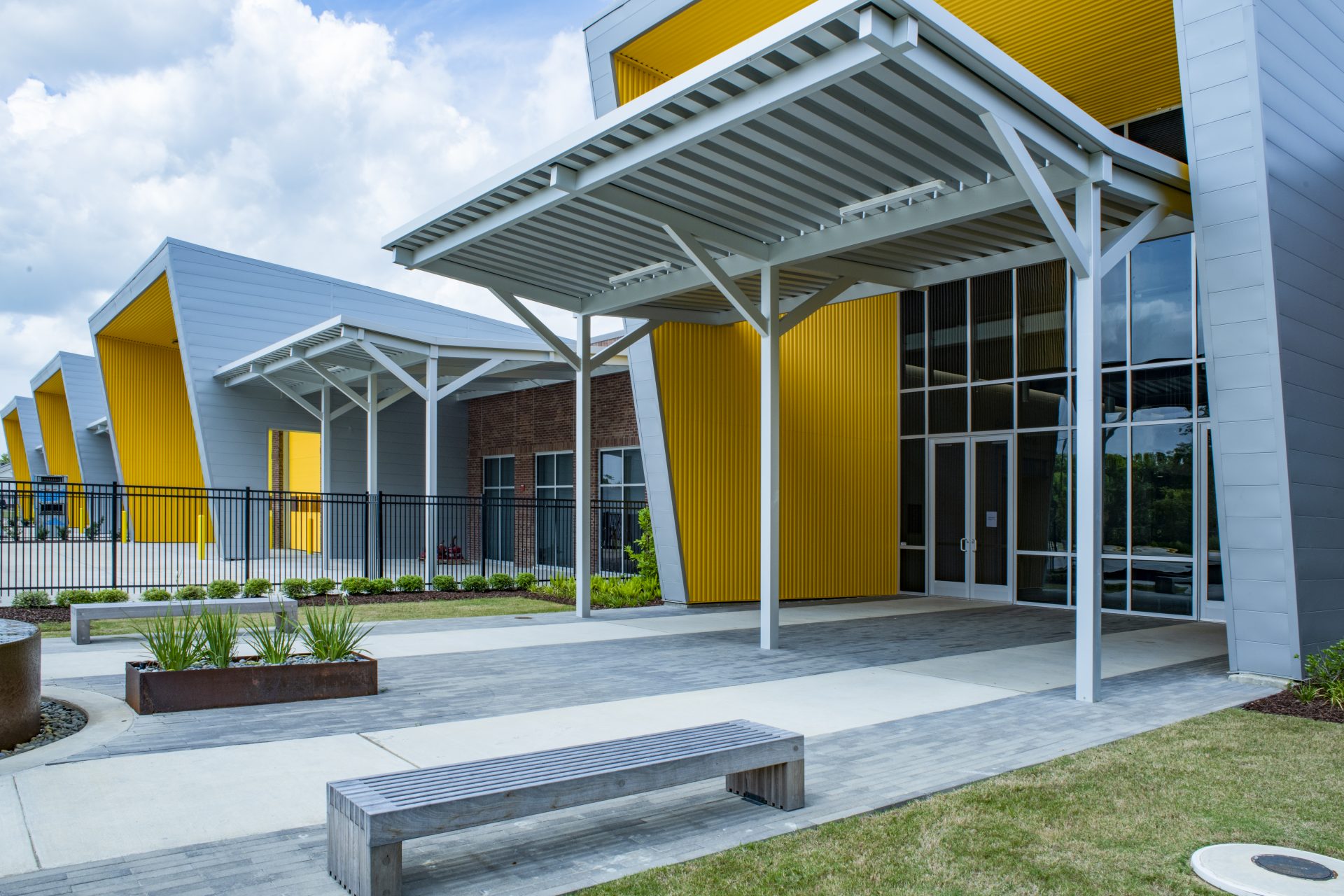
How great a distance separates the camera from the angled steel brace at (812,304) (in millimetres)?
11047

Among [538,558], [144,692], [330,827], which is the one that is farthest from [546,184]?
[538,558]

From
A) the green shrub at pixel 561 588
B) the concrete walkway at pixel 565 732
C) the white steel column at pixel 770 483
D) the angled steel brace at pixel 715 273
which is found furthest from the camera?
the green shrub at pixel 561 588

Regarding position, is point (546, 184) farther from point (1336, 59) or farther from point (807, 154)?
point (1336, 59)

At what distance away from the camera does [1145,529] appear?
13.6m

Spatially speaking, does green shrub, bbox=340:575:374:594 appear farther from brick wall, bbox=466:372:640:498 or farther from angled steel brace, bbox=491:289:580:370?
brick wall, bbox=466:372:640:498

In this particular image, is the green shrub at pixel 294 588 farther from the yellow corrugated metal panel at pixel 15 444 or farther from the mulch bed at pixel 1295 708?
the yellow corrugated metal panel at pixel 15 444

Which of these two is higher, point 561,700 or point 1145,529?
point 1145,529

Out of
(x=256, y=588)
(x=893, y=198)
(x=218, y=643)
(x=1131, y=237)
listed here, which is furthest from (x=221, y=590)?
(x=1131, y=237)

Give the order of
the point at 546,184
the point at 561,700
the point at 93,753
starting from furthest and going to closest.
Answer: the point at 546,184 → the point at 561,700 → the point at 93,753

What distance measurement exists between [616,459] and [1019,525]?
891 cm

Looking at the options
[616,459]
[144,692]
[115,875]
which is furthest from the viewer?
[616,459]

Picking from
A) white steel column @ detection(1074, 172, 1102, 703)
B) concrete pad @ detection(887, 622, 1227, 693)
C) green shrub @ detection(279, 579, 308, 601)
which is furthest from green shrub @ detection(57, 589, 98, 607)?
white steel column @ detection(1074, 172, 1102, 703)

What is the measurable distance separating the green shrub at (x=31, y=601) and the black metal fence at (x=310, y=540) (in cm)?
56

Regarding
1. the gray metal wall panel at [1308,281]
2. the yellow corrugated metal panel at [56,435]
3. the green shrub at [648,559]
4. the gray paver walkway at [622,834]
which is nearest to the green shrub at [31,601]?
the green shrub at [648,559]
